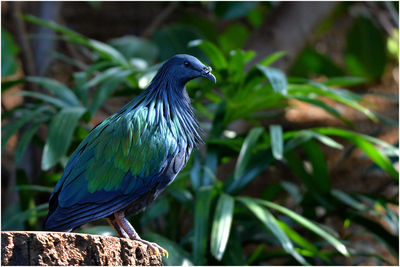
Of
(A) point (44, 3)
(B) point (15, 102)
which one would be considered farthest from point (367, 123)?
(B) point (15, 102)

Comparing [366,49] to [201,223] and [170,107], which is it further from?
[170,107]

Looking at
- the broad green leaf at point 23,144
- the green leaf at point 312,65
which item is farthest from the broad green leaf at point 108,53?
the green leaf at point 312,65

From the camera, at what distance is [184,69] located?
168 centimetres

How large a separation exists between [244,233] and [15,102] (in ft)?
9.95

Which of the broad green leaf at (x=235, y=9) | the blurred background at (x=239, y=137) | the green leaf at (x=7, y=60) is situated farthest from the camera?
the broad green leaf at (x=235, y=9)

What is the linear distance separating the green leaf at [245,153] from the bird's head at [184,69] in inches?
35.6

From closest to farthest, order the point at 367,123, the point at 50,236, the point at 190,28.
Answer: the point at 50,236 → the point at 190,28 → the point at 367,123

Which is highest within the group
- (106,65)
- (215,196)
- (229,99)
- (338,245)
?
(106,65)

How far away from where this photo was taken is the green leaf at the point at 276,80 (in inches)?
101

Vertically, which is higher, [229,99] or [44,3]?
[44,3]

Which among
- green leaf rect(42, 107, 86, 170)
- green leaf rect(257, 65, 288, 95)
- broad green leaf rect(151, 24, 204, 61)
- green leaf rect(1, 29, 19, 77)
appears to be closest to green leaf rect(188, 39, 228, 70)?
green leaf rect(257, 65, 288, 95)

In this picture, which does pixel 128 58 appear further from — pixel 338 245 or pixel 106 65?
Answer: pixel 338 245

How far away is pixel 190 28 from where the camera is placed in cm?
398

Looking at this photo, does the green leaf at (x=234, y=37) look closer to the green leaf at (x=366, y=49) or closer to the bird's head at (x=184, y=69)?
the green leaf at (x=366, y=49)
